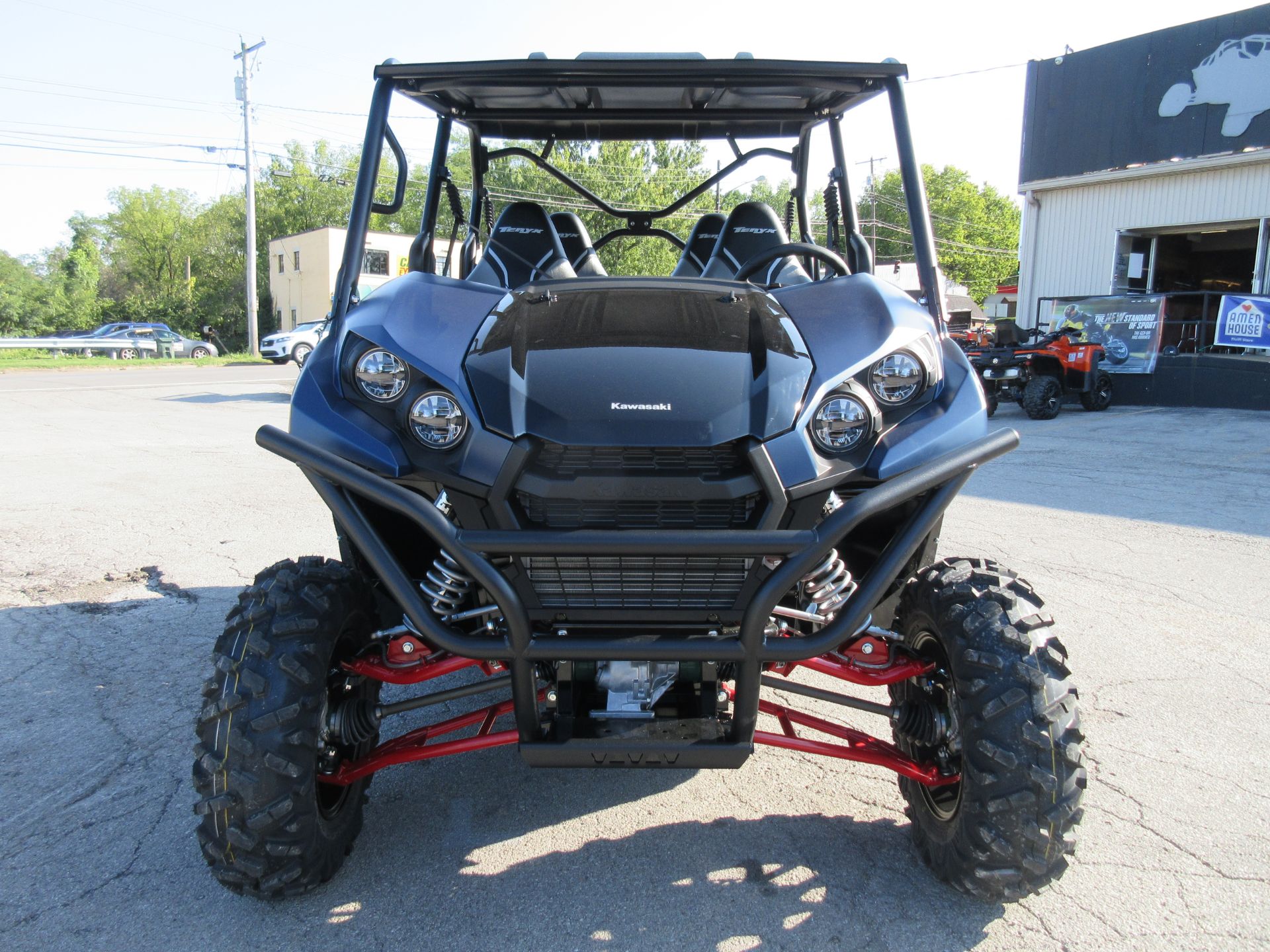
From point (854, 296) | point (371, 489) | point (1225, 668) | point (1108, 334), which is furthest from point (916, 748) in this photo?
point (1108, 334)

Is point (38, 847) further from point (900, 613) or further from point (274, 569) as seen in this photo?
point (900, 613)

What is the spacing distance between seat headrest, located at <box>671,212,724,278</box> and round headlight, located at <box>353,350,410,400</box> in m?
2.00

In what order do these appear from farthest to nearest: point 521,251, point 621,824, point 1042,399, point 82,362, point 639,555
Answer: point 82,362 < point 1042,399 < point 521,251 < point 621,824 < point 639,555

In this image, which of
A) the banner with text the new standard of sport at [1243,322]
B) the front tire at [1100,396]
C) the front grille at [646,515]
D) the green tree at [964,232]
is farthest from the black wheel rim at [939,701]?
the green tree at [964,232]

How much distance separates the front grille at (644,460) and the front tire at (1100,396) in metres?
14.7

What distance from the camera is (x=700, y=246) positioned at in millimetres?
4223

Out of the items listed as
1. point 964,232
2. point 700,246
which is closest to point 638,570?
point 700,246

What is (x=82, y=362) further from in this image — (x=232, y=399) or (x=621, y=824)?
(x=621, y=824)

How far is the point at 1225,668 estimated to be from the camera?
13.1 feet

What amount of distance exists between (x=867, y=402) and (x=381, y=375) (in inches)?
47.2

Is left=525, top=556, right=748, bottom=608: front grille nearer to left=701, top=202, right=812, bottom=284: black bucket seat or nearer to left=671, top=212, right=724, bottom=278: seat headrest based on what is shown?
left=701, top=202, right=812, bottom=284: black bucket seat

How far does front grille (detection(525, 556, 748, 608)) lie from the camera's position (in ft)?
7.01

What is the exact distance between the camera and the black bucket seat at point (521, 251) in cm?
354

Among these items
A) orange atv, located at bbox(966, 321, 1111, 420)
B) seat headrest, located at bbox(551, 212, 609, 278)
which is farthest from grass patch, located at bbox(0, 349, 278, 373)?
seat headrest, located at bbox(551, 212, 609, 278)
